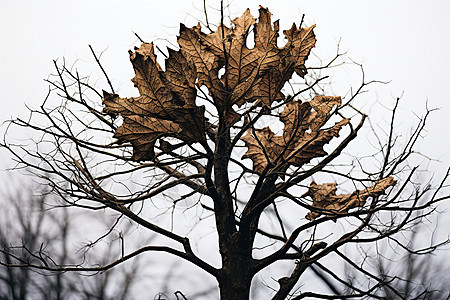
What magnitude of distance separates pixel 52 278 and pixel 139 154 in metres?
0.69

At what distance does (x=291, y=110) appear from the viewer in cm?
99

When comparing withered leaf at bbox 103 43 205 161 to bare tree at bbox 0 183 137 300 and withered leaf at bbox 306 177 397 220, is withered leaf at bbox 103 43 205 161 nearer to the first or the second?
withered leaf at bbox 306 177 397 220

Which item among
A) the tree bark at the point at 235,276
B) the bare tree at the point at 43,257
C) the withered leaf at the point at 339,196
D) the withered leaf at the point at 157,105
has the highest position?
the bare tree at the point at 43,257

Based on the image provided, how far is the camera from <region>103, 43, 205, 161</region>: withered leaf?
2.81ft

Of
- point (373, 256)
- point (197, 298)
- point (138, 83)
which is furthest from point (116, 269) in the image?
point (138, 83)

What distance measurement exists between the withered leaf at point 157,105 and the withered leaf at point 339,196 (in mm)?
230

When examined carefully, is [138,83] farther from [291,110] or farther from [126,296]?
[126,296]

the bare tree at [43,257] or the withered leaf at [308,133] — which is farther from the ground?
the bare tree at [43,257]

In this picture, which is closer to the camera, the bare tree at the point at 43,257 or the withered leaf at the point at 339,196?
the withered leaf at the point at 339,196

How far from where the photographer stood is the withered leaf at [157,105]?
856 mm

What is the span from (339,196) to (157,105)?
335mm

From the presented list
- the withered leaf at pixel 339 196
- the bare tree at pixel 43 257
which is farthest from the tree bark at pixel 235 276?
the bare tree at pixel 43 257

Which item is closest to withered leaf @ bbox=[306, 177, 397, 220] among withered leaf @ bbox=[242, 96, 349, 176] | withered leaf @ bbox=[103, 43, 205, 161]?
withered leaf @ bbox=[242, 96, 349, 176]

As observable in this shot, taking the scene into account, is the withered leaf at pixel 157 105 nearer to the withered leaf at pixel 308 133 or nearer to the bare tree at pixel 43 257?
the withered leaf at pixel 308 133
